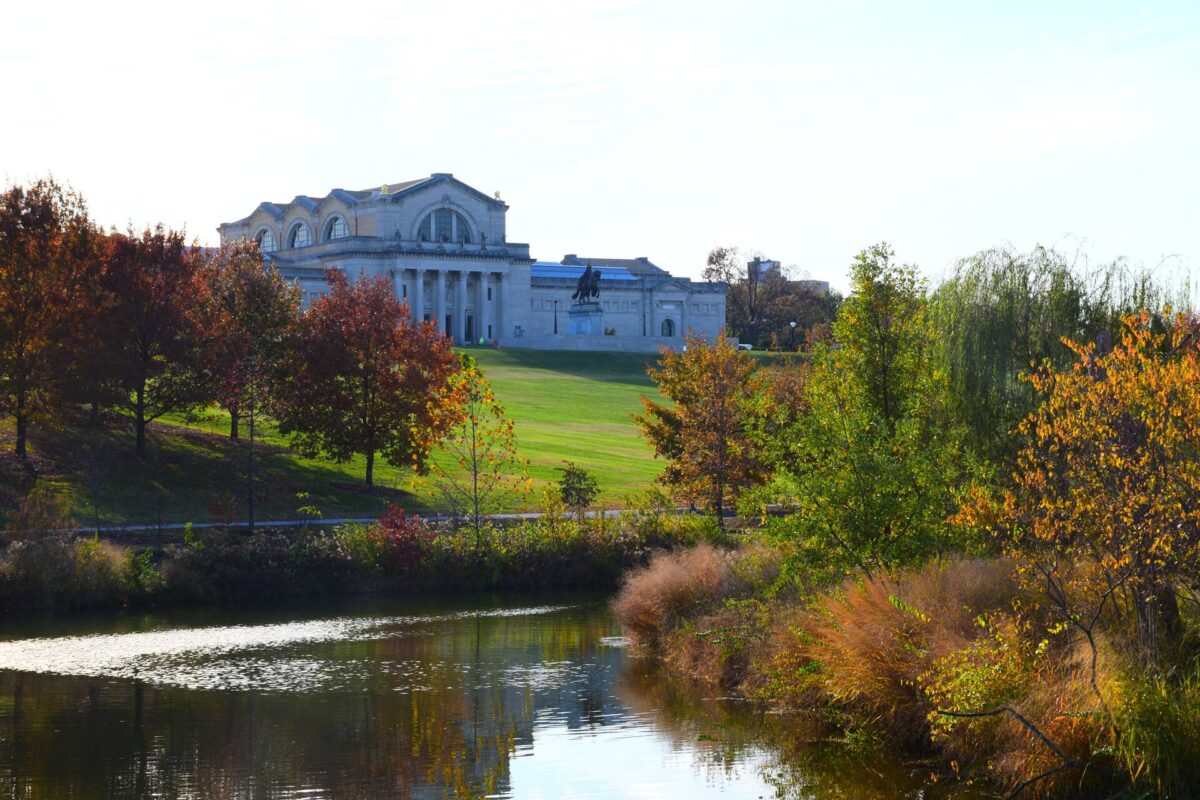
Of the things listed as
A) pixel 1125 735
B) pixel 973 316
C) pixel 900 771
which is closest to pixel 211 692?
pixel 900 771

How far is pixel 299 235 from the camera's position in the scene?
134125mm

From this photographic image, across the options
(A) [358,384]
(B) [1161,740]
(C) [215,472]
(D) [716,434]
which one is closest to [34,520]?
(C) [215,472]

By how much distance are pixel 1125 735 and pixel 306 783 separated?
1020cm

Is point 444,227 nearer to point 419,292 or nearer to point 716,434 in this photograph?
point 419,292

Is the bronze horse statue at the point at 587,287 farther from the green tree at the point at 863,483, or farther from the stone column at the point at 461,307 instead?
the green tree at the point at 863,483

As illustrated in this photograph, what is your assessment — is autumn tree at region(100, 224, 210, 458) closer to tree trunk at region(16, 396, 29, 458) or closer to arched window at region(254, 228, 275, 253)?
tree trunk at region(16, 396, 29, 458)

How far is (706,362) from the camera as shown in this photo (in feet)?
143

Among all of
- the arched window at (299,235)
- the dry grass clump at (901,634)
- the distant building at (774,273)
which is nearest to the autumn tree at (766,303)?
the distant building at (774,273)

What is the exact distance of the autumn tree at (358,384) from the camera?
49.7 m

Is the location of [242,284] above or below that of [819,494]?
above

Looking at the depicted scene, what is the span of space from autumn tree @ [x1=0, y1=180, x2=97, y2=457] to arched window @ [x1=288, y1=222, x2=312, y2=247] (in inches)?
3409

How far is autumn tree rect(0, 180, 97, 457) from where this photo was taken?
44.9m

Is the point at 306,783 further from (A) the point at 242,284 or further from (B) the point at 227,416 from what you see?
(B) the point at 227,416

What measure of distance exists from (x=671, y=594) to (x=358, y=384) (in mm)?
24331
